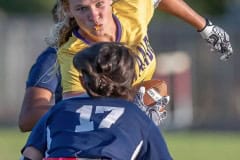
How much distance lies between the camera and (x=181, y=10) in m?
7.70

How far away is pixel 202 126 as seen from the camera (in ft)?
67.3

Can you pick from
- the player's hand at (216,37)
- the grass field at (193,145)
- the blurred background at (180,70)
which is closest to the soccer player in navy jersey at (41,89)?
the player's hand at (216,37)

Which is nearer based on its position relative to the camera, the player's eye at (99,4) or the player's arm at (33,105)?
the player's eye at (99,4)

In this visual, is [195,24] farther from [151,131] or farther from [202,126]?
[202,126]

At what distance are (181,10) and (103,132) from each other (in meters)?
2.34

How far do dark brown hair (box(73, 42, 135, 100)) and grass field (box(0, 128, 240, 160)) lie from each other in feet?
22.9

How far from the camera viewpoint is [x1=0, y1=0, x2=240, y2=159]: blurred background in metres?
21.0

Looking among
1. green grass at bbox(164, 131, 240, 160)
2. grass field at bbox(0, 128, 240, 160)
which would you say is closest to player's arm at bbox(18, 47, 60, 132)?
grass field at bbox(0, 128, 240, 160)

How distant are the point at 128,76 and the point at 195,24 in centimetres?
235

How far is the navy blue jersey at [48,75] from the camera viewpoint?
7246 millimetres

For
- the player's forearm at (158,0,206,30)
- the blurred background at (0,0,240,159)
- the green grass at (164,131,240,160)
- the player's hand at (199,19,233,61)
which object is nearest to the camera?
the player's forearm at (158,0,206,30)

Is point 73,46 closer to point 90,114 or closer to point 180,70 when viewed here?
point 90,114

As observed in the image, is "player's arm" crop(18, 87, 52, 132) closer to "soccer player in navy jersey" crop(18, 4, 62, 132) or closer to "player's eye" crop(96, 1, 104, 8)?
"soccer player in navy jersey" crop(18, 4, 62, 132)

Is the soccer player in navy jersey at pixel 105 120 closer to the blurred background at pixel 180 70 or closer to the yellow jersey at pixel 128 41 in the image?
the yellow jersey at pixel 128 41
